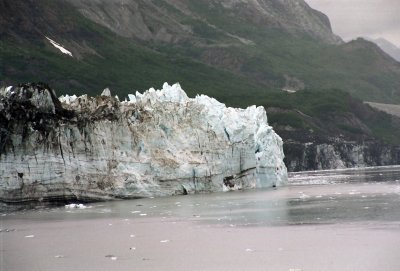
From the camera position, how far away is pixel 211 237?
2512cm

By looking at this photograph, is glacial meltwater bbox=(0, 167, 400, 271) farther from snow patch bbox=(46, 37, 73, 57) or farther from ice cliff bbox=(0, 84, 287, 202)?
snow patch bbox=(46, 37, 73, 57)

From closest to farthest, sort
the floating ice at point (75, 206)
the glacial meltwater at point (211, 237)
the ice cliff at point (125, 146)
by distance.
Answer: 1. the glacial meltwater at point (211, 237)
2. the floating ice at point (75, 206)
3. the ice cliff at point (125, 146)

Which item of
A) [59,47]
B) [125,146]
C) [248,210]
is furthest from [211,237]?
[59,47]

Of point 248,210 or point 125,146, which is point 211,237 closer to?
point 248,210

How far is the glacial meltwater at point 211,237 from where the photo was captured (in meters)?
20.0

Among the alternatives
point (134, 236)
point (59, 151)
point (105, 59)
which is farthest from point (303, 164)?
point (134, 236)

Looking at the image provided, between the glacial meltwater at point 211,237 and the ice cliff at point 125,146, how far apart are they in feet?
10.6

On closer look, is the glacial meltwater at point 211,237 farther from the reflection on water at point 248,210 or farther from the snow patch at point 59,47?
the snow patch at point 59,47

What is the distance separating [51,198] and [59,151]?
2.72m

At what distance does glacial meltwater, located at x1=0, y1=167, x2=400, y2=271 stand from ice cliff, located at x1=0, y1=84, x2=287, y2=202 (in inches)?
127

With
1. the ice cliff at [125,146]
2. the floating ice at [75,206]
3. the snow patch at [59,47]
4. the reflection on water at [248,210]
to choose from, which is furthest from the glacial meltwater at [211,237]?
the snow patch at [59,47]

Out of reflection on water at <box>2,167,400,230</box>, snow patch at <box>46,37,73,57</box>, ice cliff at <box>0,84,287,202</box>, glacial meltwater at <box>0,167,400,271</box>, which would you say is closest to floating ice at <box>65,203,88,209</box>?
reflection on water at <box>2,167,400,230</box>

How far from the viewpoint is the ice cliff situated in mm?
41312

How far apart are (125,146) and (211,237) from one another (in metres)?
22.9
